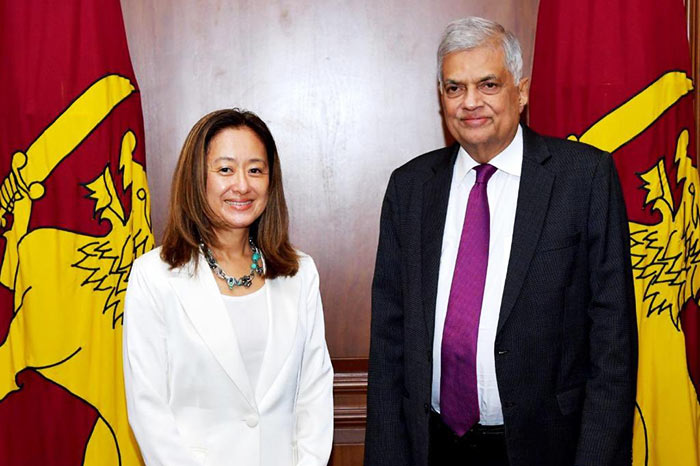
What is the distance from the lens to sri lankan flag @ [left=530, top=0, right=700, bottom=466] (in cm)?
249

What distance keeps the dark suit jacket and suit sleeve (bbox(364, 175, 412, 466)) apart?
8 centimetres

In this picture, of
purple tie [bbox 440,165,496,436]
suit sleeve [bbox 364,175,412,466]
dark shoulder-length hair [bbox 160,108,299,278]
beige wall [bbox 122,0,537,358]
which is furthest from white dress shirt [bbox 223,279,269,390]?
beige wall [bbox 122,0,537,358]

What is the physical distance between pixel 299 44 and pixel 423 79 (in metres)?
0.50

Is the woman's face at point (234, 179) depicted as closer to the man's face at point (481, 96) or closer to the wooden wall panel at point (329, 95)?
the man's face at point (481, 96)

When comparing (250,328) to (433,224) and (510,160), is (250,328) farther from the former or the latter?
(510,160)

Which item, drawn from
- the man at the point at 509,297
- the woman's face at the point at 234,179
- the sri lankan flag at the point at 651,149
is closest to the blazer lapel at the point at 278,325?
the woman's face at the point at 234,179

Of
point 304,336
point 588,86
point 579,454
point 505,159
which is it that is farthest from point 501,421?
point 588,86

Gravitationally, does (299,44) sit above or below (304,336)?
above

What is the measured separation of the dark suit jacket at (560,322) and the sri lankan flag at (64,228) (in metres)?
1.08

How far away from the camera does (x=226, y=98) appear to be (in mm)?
2963

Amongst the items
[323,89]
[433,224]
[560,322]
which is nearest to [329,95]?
[323,89]

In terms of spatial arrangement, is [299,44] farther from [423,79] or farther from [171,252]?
[171,252]

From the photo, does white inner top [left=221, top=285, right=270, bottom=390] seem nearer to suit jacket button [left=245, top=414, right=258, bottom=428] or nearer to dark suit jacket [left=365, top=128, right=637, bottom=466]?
suit jacket button [left=245, top=414, right=258, bottom=428]

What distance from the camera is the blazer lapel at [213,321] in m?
1.87
